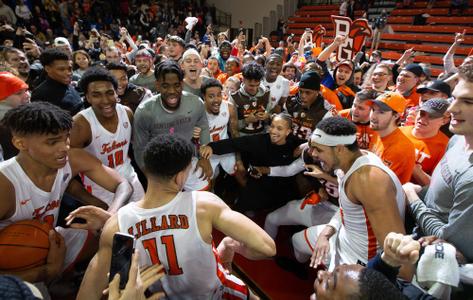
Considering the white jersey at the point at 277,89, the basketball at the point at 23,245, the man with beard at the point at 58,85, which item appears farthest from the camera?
the white jersey at the point at 277,89

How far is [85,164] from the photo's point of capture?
8.09 ft

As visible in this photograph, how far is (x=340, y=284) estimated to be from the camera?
1.40 metres

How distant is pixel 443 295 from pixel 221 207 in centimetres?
120

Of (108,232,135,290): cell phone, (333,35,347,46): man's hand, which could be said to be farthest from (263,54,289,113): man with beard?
Answer: (108,232,135,290): cell phone

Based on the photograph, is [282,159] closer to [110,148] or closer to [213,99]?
[213,99]

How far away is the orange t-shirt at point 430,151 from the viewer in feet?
10.3

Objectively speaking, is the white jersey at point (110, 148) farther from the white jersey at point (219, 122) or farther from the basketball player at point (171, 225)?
the basketball player at point (171, 225)

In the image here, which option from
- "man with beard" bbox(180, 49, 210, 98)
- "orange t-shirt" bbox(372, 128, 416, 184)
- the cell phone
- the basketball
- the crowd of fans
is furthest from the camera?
"man with beard" bbox(180, 49, 210, 98)

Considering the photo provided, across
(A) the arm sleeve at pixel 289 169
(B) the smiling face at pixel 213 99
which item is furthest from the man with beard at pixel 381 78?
(B) the smiling face at pixel 213 99

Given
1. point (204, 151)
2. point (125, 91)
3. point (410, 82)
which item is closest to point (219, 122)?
point (204, 151)

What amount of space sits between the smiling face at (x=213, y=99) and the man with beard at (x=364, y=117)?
157 centimetres

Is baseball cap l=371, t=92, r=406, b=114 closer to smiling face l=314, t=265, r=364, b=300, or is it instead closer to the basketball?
smiling face l=314, t=265, r=364, b=300

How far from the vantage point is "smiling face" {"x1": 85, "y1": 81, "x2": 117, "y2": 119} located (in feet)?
9.82

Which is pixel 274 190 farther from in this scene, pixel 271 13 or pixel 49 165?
pixel 271 13
